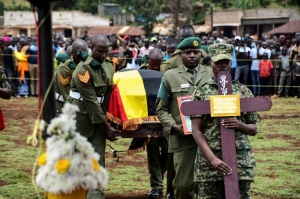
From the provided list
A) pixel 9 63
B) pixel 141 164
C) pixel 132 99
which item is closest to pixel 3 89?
pixel 132 99

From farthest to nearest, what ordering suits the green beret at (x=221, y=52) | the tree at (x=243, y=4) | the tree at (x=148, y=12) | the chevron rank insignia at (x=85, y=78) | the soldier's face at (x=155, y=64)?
the tree at (x=243, y=4) → the tree at (x=148, y=12) → the soldier's face at (x=155, y=64) → the chevron rank insignia at (x=85, y=78) → the green beret at (x=221, y=52)

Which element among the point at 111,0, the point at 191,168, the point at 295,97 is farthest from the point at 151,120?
the point at 111,0

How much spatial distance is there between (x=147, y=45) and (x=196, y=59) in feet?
57.9

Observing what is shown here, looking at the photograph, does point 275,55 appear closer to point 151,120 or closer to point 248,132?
point 151,120

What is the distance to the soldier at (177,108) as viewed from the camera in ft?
23.9

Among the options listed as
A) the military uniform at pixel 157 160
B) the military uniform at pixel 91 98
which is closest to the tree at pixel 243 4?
the military uniform at pixel 157 160

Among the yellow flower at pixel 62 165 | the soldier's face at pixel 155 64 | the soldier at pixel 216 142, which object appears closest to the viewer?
the yellow flower at pixel 62 165

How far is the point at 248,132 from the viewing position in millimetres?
6035

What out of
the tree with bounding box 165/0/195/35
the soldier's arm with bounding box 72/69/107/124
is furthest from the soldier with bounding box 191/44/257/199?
the tree with bounding box 165/0/195/35

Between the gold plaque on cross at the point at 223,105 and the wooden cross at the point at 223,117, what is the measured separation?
0.14 feet

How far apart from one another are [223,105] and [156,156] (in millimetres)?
4019

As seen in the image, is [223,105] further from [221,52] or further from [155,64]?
[155,64]

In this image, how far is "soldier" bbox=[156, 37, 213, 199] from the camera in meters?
7.28

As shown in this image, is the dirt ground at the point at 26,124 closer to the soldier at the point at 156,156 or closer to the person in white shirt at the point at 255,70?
the soldier at the point at 156,156
